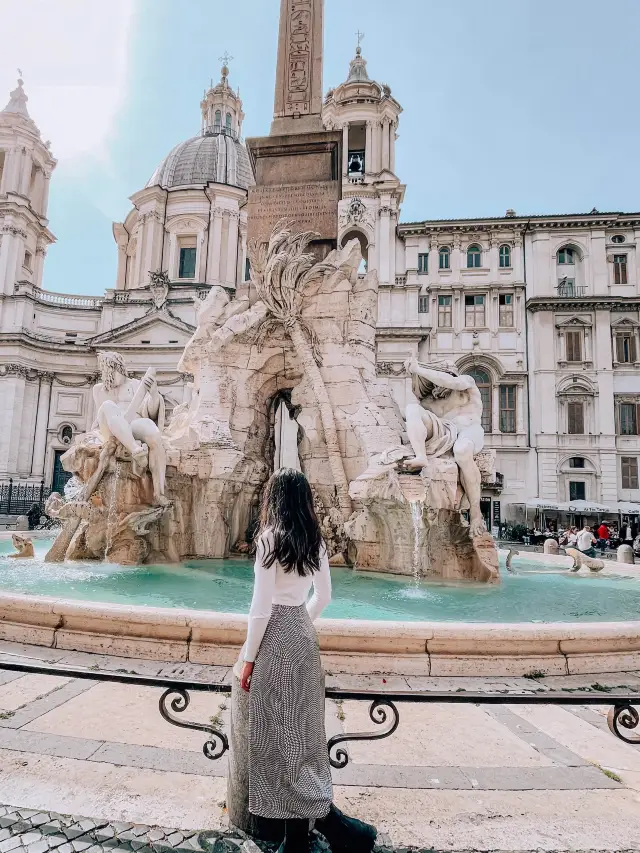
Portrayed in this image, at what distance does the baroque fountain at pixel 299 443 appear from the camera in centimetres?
776

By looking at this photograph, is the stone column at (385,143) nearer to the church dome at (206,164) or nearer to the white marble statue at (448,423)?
the church dome at (206,164)

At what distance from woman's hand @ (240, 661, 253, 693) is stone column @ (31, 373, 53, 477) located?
127 ft

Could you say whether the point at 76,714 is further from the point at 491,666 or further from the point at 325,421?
the point at 325,421

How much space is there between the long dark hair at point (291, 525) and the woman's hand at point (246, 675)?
0.36 metres

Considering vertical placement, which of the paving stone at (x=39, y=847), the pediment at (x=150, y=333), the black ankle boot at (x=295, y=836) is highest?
the pediment at (x=150, y=333)

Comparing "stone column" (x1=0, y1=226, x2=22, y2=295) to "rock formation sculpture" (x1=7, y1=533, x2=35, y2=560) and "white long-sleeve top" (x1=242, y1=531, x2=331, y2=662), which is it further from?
"white long-sleeve top" (x1=242, y1=531, x2=331, y2=662)

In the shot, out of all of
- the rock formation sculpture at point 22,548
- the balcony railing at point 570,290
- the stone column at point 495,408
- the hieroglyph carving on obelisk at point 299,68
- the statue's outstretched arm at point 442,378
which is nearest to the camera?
the statue's outstretched arm at point 442,378

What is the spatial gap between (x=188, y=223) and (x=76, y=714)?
43135 millimetres

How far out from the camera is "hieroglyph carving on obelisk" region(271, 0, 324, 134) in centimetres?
1033

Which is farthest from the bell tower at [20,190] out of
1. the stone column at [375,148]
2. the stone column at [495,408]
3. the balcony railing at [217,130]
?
the stone column at [495,408]

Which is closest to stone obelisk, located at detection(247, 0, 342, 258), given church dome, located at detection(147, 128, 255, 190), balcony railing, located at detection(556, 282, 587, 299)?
balcony railing, located at detection(556, 282, 587, 299)

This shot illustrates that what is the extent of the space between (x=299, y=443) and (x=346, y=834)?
7.83m

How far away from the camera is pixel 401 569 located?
7715 mm

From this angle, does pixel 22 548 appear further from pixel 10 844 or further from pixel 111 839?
pixel 111 839
